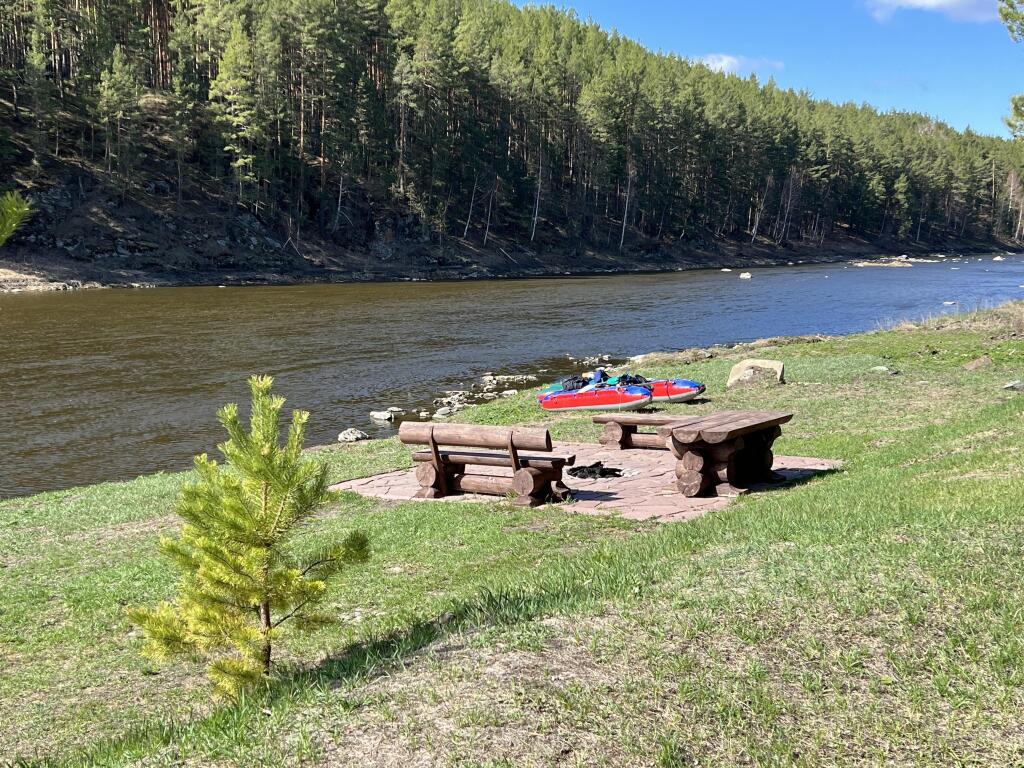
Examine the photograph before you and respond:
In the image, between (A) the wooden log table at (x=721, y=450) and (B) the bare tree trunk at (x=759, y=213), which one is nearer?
(A) the wooden log table at (x=721, y=450)

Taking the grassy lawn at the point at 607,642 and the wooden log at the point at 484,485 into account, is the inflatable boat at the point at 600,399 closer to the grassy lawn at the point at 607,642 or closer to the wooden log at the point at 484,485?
the wooden log at the point at 484,485

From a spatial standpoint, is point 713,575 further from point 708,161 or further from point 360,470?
point 708,161

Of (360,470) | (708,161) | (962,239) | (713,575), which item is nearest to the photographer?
(713,575)

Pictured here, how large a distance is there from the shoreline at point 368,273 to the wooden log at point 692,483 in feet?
163

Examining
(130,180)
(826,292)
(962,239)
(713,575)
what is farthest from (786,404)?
(962,239)

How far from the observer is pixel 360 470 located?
14.5m

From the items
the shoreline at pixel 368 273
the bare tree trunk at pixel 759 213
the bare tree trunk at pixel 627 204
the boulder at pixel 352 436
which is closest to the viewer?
the boulder at pixel 352 436

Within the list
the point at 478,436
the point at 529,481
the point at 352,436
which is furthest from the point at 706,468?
the point at 352,436

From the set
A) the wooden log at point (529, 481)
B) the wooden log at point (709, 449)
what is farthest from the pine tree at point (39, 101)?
the wooden log at point (709, 449)

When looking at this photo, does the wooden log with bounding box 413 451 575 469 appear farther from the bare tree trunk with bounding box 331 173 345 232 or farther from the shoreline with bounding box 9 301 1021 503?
the bare tree trunk with bounding box 331 173 345 232

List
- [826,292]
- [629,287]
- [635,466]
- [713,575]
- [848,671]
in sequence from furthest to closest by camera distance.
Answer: [629,287] < [826,292] < [635,466] < [713,575] < [848,671]

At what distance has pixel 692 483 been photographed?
10492mm

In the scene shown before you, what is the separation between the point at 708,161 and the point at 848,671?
110 metres

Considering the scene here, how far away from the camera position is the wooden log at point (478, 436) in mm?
10695
